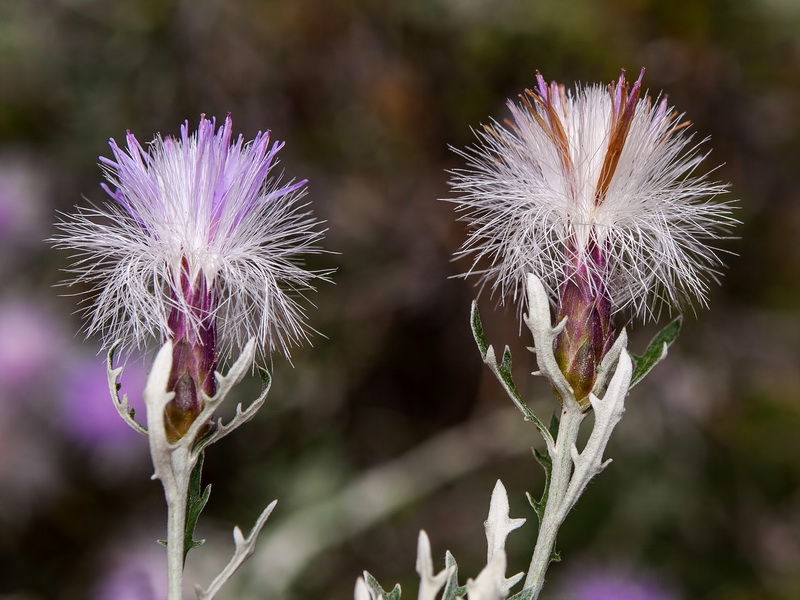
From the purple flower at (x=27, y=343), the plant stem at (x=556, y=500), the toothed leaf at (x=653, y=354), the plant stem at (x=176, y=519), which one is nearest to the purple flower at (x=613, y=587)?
the toothed leaf at (x=653, y=354)

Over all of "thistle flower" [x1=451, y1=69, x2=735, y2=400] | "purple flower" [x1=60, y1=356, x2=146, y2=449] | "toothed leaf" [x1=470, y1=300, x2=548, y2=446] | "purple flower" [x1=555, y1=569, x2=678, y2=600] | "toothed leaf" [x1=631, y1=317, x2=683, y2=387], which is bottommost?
"purple flower" [x1=555, y1=569, x2=678, y2=600]

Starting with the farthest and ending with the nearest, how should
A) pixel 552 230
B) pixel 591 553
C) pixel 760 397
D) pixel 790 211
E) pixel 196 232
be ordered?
pixel 790 211 → pixel 760 397 → pixel 591 553 → pixel 552 230 → pixel 196 232

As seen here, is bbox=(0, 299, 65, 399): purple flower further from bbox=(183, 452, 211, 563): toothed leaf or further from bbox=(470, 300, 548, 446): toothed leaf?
bbox=(470, 300, 548, 446): toothed leaf

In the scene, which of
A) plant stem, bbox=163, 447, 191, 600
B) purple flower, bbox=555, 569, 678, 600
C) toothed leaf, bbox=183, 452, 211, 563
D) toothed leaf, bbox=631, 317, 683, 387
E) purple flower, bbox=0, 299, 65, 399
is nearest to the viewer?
plant stem, bbox=163, 447, 191, 600

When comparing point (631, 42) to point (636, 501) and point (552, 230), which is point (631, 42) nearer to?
point (636, 501)

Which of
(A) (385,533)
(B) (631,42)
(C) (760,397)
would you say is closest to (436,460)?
(A) (385,533)

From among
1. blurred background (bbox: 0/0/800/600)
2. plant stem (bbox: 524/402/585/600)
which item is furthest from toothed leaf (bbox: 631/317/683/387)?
blurred background (bbox: 0/0/800/600)

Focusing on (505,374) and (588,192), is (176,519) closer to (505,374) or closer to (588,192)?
(505,374)

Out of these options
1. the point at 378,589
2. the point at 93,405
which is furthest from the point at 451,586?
→ the point at 93,405
